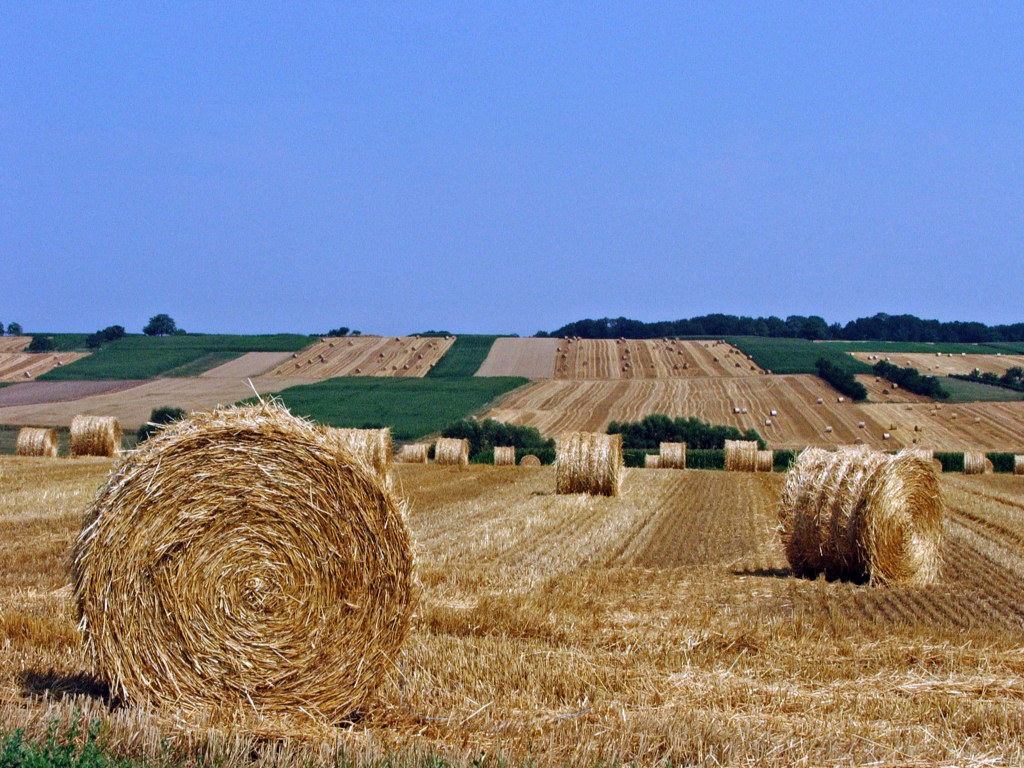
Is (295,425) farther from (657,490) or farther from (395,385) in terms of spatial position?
(395,385)

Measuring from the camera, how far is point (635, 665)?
593 cm

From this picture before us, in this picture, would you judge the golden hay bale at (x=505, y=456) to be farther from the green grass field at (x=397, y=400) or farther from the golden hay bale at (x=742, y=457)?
the green grass field at (x=397, y=400)

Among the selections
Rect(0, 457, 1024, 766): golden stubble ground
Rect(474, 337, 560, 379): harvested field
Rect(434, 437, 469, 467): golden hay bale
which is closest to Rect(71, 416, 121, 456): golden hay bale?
Rect(434, 437, 469, 467): golden hay bale

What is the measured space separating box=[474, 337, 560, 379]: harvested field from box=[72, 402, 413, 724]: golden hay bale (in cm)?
4963

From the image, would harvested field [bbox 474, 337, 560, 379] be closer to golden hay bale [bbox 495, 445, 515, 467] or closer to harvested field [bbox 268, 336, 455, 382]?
harvested field [bbox 268, 336, 455, 382]

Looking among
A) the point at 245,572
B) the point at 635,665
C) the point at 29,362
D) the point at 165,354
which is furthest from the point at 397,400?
the point at 245,572

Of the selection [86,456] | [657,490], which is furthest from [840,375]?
[86,456]

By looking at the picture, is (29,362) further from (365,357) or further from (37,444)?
(37,444)

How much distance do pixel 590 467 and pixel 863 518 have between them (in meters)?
8.33

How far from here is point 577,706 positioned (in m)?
5.11

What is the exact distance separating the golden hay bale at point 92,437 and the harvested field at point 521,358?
3221cm

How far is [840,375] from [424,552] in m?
44.0

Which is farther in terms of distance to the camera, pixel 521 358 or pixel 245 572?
pixel 521 358

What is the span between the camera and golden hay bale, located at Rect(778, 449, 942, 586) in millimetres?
9617
